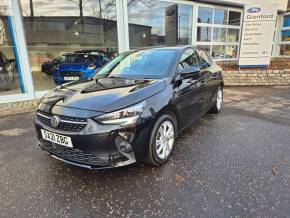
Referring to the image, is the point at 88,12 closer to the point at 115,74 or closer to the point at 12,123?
the point at 12,123

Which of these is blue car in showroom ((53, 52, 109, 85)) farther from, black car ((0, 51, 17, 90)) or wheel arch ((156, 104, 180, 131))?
wheel arch ((156, 104, 180, 131))

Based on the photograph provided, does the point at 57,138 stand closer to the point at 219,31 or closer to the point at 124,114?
the point at 124,114

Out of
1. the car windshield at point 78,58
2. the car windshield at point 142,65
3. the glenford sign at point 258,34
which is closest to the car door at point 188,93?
the car windshield at point 142,65

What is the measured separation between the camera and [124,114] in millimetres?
2207

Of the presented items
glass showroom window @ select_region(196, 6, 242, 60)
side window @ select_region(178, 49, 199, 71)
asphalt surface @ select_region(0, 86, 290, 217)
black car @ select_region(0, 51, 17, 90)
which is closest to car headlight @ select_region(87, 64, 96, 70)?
black car @ select_region(0, 51, 17, 90)

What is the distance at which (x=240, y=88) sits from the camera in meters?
8.07

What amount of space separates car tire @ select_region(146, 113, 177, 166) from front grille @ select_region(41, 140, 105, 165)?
2.04 ft

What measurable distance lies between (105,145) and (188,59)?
6.93 ft

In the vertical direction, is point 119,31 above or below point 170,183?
above

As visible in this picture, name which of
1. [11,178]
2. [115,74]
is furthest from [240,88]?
[11,178]

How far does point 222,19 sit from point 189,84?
1010 cm

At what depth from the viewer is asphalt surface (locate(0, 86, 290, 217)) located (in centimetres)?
203

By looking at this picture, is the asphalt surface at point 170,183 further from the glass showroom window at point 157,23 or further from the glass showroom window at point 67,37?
the glass showroom window at point 157,23

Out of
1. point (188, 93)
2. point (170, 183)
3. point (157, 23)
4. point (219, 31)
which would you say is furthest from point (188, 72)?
point (219, 31)
